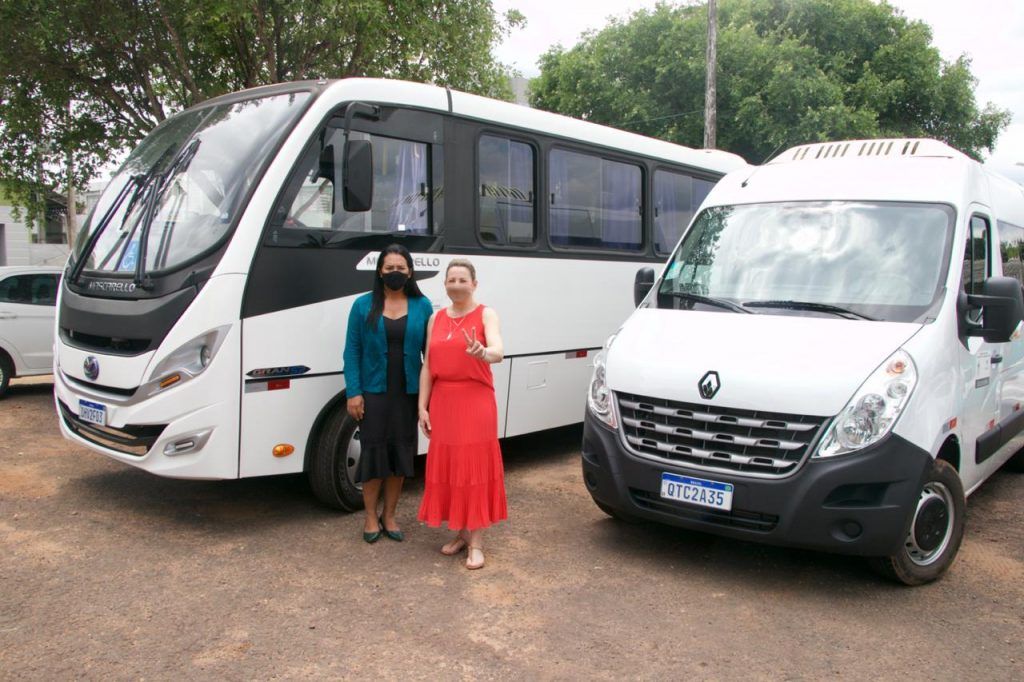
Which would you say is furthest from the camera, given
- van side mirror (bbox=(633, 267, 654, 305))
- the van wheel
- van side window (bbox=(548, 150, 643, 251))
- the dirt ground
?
van side window (bbox=(548, 150, 643, 251))

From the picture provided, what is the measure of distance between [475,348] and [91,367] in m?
2.57

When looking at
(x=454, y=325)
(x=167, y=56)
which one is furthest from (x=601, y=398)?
(x=167, y=56)

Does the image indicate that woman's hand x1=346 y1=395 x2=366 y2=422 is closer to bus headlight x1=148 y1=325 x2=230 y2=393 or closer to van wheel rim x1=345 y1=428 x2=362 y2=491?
van wheel rim x1=345 y1=428 x2=362 y2=491

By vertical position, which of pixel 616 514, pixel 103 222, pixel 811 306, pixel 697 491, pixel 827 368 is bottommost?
pixel 616 514

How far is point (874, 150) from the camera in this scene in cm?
612

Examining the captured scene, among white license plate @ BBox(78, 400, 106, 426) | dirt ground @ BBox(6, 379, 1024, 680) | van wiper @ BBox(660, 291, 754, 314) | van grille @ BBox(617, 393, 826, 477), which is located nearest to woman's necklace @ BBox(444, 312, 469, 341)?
van grille @ BBox(617, 393, 826, 477)

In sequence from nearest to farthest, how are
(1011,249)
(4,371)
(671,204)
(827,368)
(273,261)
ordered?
1. (827,368)
2. (273,261)
3. (1011,249)
4. (671,204)
5. (4,371)

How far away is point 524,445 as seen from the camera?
844cm

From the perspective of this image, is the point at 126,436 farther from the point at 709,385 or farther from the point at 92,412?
the point at 709,385

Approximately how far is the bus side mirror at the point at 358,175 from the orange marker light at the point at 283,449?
156 centimetres

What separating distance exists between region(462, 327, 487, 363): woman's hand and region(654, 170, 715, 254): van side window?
4.33m

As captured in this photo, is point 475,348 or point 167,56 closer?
point 475,348

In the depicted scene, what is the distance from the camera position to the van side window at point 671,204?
342 inches

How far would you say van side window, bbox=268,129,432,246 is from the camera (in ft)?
17.8
